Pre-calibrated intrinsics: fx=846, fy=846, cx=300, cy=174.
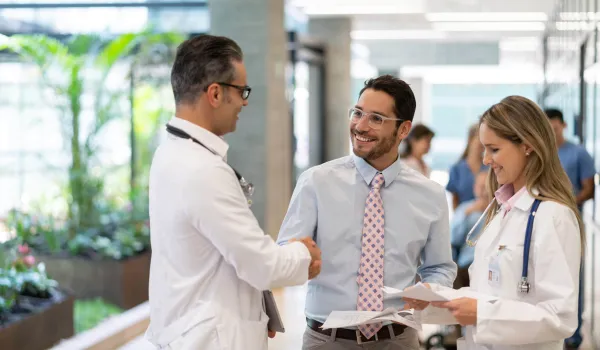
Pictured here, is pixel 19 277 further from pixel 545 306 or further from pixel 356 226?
pixel 545 306

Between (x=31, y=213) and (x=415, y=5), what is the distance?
8.60 metres

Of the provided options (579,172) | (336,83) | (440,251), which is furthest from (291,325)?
(336,83)

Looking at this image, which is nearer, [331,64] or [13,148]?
[13,148]

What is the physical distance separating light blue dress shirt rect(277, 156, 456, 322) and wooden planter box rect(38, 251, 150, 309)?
3.49m

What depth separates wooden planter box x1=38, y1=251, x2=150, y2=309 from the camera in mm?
6035

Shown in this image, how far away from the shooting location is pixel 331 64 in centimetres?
1494

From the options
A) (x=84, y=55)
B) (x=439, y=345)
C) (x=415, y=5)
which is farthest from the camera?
(x=415, y=5)

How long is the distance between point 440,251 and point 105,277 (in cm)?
448

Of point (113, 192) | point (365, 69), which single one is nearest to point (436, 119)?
point (365, 69)

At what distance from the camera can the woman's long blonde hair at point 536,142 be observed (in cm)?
231

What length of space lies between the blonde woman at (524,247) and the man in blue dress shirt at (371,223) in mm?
272

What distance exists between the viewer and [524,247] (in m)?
2.24

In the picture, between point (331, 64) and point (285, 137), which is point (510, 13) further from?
point (285, 137)

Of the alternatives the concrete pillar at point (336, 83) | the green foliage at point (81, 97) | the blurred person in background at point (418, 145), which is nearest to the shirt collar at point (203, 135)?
the green foliage at point (81, 97)
